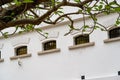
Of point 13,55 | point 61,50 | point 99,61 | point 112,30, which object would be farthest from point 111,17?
point 13,55

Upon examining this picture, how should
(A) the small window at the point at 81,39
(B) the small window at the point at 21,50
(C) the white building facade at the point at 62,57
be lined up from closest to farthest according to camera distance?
1. (C) the white building facade at the point at 62,57
2. (A) the small window at the point at 81,39
3. (B) the small window at the point at 21,50

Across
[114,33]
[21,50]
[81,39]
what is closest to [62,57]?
[81,39]

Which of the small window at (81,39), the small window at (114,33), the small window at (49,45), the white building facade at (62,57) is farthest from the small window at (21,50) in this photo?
the small window at (114,33)

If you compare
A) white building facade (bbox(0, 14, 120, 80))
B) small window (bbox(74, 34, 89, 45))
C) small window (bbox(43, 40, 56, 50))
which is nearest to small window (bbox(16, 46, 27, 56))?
white building facade (bbox(0, 14, 120, 80))

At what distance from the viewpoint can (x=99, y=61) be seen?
53.8ft

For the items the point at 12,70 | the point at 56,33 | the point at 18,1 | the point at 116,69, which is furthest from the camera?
the point at 12,70

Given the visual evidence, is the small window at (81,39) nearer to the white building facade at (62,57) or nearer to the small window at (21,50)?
the white building facade at (62,57)

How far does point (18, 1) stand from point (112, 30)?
30.5 ft

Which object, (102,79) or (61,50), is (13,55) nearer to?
(61,50)

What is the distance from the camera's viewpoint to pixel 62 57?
17.8 meters

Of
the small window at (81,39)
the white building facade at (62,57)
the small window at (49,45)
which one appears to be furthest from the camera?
the small window at (49,45)

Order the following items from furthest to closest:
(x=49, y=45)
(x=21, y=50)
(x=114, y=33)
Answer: (x=21, y=50), (x=49, y=45), (x=114, y=33)

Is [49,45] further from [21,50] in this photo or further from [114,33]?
[114,33]

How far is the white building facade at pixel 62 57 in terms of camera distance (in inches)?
636
